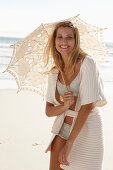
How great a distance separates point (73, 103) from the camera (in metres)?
2.90

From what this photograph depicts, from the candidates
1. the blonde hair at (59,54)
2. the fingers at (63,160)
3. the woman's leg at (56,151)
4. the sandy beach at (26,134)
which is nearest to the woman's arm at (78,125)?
the fingers at (63,160)

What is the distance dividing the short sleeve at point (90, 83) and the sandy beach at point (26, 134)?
267 centimetres

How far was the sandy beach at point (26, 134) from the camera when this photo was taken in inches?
206

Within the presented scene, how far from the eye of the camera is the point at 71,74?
9.38 ft

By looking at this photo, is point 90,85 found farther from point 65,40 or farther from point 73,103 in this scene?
point 65,40

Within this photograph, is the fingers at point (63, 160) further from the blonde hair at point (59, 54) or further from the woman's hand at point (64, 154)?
the blonde hair at point (59, 54)

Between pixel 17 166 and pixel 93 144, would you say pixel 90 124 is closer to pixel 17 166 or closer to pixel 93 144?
pixel 93 144

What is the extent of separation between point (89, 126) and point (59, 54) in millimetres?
771

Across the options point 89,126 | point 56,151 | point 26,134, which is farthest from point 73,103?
point 26,134

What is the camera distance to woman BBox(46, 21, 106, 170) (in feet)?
8.66

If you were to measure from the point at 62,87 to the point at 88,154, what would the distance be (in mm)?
635

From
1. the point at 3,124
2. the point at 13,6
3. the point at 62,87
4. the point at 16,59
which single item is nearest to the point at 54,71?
the point at 62,87

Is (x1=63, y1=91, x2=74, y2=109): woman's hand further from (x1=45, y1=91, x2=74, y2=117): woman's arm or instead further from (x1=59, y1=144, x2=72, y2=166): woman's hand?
(x1=59, y1=144, x2=72, y2=166): woman's hand

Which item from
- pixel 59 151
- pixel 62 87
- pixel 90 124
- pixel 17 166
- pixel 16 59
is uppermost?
pixel 16 59
